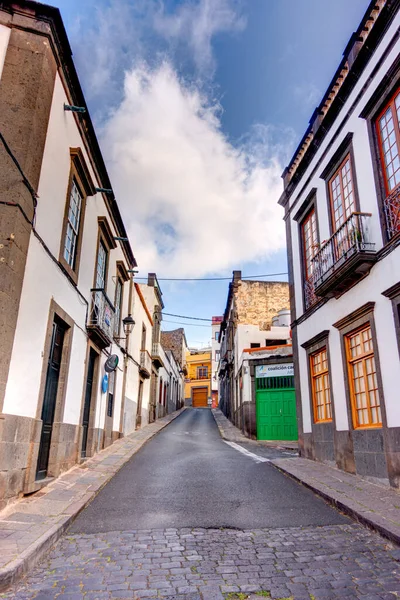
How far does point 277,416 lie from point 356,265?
1039 centimetres

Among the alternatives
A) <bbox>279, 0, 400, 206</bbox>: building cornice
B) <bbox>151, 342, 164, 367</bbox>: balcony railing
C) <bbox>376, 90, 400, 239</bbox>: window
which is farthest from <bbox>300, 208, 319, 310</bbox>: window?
<bbox>151, 342, 164, 367</bbox>: balcony railing

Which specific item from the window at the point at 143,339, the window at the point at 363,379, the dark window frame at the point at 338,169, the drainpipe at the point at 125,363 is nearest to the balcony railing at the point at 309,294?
the dark window frame at the point at 338,169

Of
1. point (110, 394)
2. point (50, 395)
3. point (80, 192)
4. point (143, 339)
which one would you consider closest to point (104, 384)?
point (110, 394)

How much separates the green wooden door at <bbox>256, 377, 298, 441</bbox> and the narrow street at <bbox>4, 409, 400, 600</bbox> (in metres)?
9.64

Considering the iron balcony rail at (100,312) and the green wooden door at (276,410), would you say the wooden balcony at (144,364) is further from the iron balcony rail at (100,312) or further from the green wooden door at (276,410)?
the iron balcony rail at (100,312)

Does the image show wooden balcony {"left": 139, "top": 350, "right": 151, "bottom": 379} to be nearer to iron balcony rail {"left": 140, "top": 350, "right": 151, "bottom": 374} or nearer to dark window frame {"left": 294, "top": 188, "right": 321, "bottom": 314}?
iron balcony rail {"left": 140, "top": 350, "right": 151, "bottom": 374}

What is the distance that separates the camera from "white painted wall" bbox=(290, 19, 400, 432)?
6934 mm

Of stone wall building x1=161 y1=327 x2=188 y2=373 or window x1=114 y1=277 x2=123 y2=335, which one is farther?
stone wall building x1=161 y1=327 x2=188 y2=373

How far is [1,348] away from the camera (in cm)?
536

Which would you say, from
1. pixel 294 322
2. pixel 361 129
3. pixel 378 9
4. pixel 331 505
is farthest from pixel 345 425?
pixel 378 9

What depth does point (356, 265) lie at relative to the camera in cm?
755

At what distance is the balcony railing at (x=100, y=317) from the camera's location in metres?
9.74

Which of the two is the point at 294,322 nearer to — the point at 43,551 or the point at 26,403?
the point at 26,403

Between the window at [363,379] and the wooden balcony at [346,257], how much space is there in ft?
3.22
